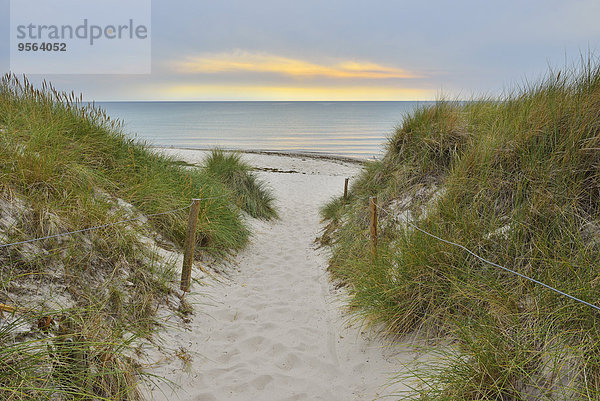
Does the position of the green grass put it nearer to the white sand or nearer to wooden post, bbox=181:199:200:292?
the white sand

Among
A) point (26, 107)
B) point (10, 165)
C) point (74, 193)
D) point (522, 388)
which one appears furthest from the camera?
point (26, 107)

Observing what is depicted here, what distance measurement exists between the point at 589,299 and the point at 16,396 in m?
3.54

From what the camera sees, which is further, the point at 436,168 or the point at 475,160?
the point at 436,168

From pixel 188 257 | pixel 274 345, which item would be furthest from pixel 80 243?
pixel 274 345

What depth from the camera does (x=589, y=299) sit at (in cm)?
231

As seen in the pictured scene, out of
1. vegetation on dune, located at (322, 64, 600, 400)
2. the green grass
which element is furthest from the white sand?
the green grass

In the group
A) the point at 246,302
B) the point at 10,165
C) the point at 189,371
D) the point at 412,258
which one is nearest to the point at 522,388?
the point at 412,258

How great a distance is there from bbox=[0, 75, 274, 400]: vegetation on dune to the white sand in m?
0.44

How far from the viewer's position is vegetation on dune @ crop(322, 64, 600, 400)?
2197mm

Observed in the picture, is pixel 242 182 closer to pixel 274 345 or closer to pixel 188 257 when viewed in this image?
pixel 188 257

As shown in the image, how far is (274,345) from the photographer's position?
3.68 meters

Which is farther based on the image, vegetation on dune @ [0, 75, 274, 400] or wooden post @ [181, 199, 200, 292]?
wooden post @ [181, 199, 200, 292]

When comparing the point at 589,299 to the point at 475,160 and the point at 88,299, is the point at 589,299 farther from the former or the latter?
the point at 88,299

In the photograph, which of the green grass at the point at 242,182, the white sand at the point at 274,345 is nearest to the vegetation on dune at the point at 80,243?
the white sand at the point at 274,345
